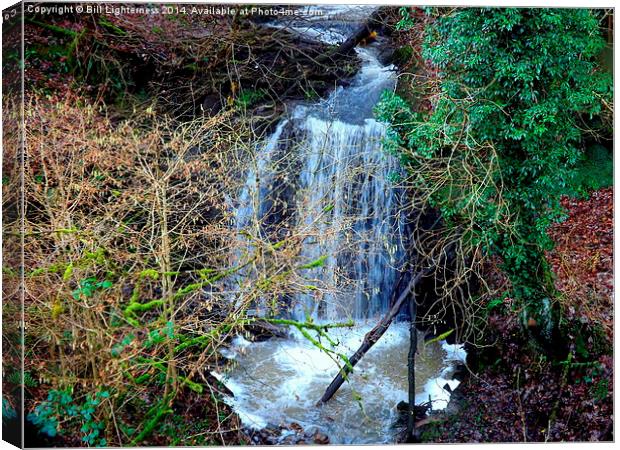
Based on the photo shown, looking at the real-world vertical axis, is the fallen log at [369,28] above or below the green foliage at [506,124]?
above

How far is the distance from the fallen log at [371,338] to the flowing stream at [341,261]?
4 cm

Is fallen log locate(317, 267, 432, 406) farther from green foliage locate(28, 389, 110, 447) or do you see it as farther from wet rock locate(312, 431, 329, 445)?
green foliage locate(28, 389, 110, 447)

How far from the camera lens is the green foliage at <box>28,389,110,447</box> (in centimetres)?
461

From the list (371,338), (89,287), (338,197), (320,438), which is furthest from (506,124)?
(89,287)

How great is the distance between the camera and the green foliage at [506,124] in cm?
475

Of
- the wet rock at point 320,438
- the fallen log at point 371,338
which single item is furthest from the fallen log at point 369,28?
the wet rock at point 320,438

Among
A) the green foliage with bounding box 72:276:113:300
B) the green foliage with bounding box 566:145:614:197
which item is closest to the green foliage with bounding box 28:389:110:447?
the green foliage with bounding box 72:276:113:300

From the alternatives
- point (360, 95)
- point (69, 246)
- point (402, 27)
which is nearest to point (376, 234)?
point (360, 95)

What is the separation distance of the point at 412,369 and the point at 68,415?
7.76 ft

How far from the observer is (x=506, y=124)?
4836 millimetres

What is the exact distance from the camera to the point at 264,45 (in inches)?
191

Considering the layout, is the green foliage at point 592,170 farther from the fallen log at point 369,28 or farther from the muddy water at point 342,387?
the fallen log at point 369,28

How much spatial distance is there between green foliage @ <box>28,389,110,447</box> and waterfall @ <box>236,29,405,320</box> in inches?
58.2

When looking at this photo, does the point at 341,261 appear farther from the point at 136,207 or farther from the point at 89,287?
the point at 89,287
